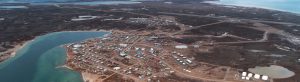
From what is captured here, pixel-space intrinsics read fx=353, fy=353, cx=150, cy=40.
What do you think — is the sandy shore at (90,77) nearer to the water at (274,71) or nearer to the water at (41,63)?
the water at (41,63)

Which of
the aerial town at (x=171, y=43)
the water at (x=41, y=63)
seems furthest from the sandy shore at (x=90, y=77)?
the water at (x=41, y=63)

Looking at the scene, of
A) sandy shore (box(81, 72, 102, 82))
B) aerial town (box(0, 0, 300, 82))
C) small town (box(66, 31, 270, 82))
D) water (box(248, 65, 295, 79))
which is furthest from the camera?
aerial town (box(0, 0, 300, 82))

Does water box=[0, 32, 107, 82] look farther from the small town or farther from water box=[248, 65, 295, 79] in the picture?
water box=[248, 65, 295, 79]

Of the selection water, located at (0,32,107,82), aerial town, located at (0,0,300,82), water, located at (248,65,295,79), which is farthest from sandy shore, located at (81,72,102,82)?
water, located at (248,65,295,79)

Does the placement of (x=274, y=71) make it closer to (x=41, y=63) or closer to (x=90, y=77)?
(x=90, y=77)

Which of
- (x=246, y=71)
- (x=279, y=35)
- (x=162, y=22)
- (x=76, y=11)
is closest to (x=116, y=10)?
(x=76, y=11)

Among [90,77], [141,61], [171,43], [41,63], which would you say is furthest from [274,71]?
[41,63]

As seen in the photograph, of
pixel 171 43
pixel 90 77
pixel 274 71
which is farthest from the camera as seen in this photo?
Result: pixel 171 43
